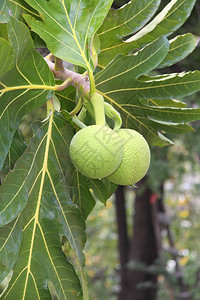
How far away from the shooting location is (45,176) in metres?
0.89

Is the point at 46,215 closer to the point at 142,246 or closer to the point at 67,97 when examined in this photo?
the point at 67,97

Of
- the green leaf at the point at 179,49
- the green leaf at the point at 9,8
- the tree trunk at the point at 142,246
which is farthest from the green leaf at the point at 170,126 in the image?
the tree trunk at the point at 142,246

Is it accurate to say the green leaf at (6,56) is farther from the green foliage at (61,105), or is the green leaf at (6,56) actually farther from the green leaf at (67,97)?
the green leaf at (67,97)

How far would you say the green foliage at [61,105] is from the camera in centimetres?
78

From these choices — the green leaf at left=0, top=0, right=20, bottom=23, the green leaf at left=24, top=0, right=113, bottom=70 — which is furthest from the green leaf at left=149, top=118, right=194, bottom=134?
the green leaf at left=0, top=0, right=20, bottom=23

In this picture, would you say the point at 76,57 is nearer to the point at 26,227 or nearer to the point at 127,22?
the point at 127,22

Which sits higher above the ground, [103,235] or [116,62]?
[116,62]

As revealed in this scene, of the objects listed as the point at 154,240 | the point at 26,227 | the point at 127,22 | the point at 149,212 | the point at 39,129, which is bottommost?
the point at 154,240

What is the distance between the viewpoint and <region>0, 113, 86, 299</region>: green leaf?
0.87 metres

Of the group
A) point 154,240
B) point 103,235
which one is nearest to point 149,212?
point 154,240

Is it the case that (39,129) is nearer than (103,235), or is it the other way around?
(39,129)

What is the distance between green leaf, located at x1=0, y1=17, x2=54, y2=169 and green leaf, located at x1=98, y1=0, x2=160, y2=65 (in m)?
0.23

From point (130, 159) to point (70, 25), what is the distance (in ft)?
0.91

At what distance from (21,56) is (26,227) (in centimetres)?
36
